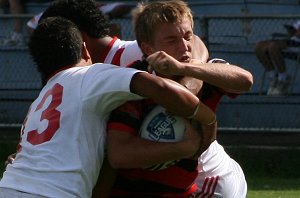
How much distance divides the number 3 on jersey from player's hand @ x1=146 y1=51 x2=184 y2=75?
1.43ft

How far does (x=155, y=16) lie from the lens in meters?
4.30

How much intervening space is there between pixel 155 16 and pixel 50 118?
621 mm

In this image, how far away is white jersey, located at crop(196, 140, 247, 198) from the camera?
4855 mm

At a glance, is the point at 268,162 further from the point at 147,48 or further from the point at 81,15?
the point at 147,48

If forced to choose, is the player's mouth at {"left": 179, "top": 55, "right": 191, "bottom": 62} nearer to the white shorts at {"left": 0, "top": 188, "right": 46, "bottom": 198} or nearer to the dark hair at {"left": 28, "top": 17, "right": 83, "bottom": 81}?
the dark hair at {"left": 28, "top": 17, "right": 83, "bottom": 81}

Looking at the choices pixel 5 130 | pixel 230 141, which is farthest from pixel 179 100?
pixel 5 130

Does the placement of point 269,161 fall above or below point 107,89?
below

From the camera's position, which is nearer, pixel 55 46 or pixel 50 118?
pixel 50 118

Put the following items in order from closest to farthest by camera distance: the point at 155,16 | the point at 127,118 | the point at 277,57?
the point at 127,118 < the point at 155,16 < the point at 277,57

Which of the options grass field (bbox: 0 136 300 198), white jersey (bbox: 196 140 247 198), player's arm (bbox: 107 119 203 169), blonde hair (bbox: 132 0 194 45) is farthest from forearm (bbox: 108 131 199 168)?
grass field (bbox: 0 136 300 198)

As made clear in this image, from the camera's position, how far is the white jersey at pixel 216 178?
486cm

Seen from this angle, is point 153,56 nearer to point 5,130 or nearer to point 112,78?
point 112,78

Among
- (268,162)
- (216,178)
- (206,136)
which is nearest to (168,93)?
(206,136)

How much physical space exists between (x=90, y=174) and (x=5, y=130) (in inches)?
259
